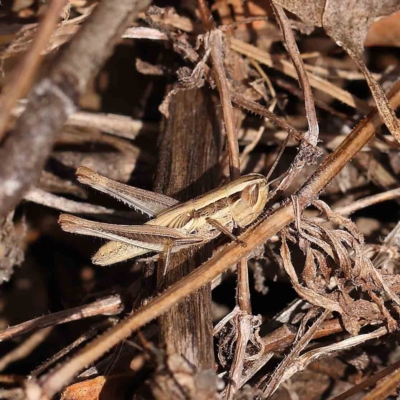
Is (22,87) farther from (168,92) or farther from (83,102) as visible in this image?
(83,102)

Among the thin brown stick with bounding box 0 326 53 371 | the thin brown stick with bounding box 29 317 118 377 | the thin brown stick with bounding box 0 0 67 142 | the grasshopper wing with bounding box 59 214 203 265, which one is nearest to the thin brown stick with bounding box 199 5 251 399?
the grasshopper wing with bounding box 59 214 203 265

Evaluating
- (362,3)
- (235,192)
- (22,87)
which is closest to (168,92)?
(235,192)

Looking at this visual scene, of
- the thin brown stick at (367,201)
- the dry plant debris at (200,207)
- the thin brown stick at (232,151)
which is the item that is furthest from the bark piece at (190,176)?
the thin brown stick at (367,201)

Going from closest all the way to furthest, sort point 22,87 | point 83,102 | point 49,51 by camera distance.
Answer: point 22,87, point 49,51, point 83,102

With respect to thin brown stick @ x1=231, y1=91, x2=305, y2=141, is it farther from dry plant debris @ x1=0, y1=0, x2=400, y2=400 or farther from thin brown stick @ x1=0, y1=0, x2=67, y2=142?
thin brown stick @ x1=0, y1=0, x2=67, y2=142

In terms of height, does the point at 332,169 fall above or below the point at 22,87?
below

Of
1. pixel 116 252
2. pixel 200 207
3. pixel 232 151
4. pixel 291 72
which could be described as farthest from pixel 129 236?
pixel 291 72
